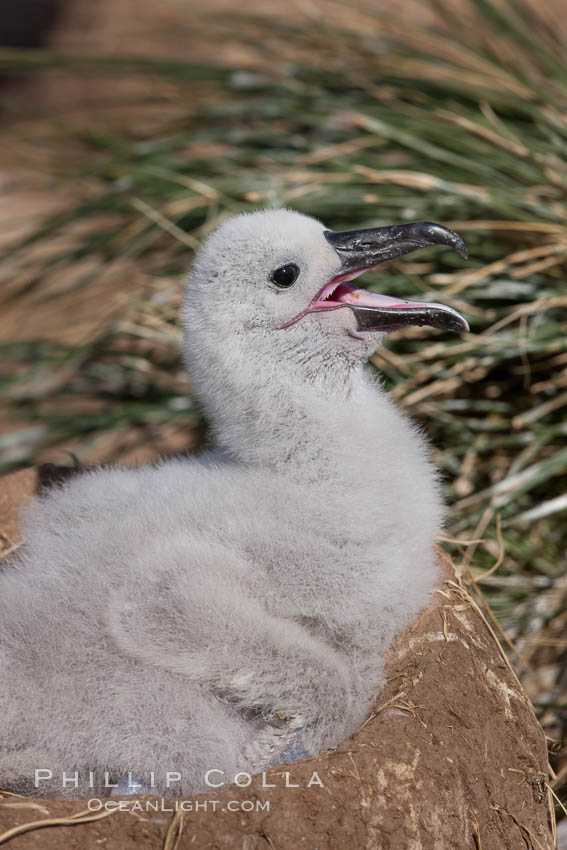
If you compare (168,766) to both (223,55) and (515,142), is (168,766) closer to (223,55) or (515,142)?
(515,142)

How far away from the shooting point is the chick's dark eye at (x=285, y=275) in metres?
2.50

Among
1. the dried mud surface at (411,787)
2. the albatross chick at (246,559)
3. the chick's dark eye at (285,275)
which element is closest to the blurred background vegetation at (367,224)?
the dried mud surface at (411,787)

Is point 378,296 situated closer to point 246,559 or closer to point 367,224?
point 246,559

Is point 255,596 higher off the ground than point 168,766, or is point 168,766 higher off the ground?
point 255,596

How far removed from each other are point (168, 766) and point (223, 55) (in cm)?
620

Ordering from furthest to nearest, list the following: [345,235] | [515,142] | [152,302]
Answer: [152,302]
[515,142]
[345,235]

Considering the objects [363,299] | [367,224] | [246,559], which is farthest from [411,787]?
[367,224]

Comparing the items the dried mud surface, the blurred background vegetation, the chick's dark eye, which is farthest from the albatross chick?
the blurred background vegetation

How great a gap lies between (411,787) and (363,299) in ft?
3.98

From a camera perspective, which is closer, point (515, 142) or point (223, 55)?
point (515, 142)

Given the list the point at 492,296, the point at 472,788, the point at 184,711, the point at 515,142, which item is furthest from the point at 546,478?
A: the point at 184,711

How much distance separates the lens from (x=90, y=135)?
520 centimetres

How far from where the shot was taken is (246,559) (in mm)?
2324

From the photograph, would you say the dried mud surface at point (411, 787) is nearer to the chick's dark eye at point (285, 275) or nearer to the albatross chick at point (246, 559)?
the albatross chick at point (246, 559)
